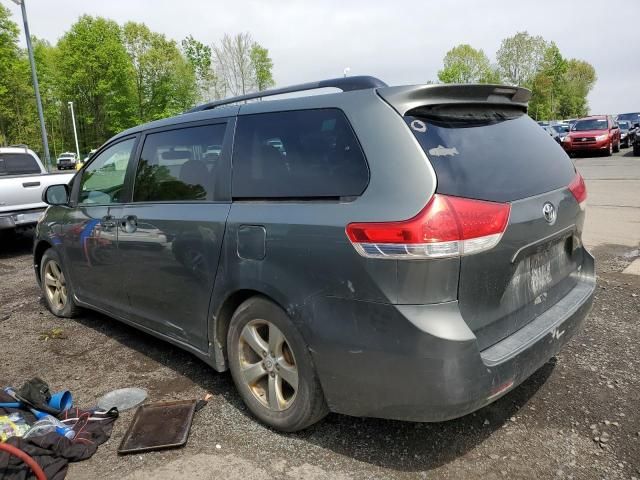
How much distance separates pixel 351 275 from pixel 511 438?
1338 millimetres

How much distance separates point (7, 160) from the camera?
9680 millimetres

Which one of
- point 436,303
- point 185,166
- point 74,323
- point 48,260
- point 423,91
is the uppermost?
point 423,91

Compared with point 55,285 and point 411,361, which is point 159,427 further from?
point 55,285

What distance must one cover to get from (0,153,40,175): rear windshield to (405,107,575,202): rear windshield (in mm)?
9604

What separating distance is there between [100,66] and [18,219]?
1542 inches

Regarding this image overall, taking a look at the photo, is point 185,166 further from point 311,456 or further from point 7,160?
point 7,160

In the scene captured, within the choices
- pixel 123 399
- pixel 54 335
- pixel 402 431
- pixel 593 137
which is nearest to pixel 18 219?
pixel 54 335

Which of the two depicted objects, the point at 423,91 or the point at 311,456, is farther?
the point at 311,456

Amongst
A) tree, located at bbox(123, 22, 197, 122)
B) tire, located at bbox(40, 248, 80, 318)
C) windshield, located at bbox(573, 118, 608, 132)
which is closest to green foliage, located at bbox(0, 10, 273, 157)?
tree, located at bbox(123, 22, 197, 122)

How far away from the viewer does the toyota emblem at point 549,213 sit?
8.50ft

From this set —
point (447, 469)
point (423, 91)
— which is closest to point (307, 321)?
point (447, 469)

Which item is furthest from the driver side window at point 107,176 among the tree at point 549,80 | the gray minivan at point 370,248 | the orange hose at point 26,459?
the tree at point 549,80

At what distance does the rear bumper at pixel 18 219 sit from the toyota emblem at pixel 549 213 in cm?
803

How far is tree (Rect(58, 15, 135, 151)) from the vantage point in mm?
41656
